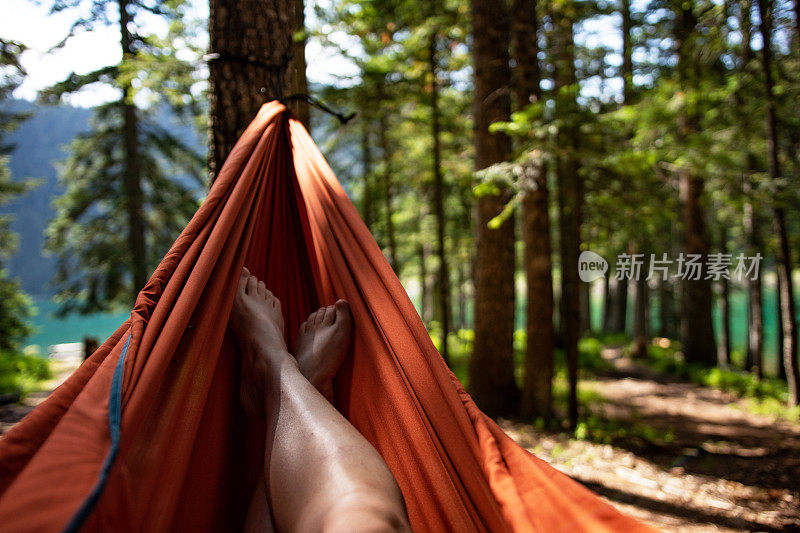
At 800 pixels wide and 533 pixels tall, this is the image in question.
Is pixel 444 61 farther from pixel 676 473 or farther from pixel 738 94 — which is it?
pixel 676 473

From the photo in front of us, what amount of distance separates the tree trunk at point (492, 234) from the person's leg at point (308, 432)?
3105mm

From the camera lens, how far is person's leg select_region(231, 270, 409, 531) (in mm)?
843

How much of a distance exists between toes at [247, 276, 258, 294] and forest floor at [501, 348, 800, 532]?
7.87 feet

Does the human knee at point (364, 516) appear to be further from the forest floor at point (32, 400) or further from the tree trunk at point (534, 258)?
the tree trunk at point (534, 258)

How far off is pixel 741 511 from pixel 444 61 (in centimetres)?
556

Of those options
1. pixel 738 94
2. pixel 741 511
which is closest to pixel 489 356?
pixel 741 511

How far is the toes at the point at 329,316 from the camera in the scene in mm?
1423

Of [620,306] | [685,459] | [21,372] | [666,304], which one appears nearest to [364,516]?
[685,459]

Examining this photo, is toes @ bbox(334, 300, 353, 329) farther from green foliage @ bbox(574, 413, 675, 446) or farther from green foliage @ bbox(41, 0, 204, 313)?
green foliage @ bbox(41, 0, 204, 313)

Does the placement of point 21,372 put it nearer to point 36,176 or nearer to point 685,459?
point 685,459

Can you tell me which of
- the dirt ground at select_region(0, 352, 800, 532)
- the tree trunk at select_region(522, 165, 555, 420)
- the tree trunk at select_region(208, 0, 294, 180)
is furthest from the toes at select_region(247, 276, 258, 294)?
the tree trunk at select_region(522, 165, 555, 420)

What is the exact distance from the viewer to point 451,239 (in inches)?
420

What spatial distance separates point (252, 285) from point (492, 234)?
3.19 m

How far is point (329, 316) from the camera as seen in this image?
143cm
